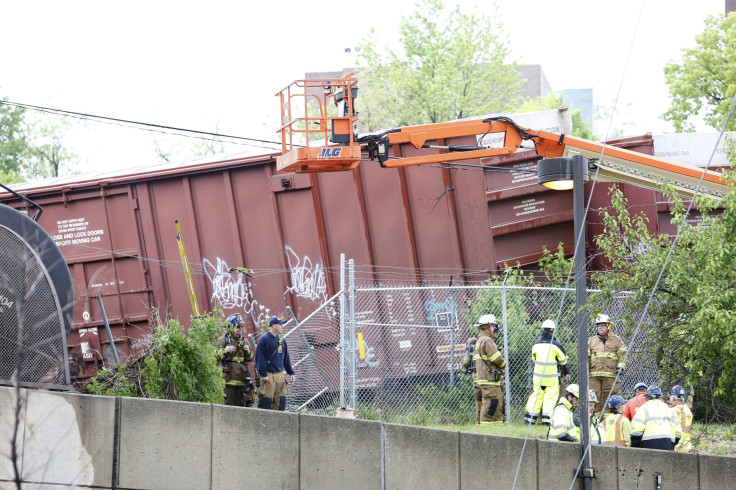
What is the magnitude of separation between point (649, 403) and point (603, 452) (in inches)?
43.5

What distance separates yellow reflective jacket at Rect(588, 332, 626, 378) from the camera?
40.0 ft

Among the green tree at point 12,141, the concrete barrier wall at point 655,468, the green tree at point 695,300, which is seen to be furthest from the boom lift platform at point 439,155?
the green tree at point 12,141

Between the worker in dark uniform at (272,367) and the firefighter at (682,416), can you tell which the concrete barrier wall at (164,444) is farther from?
the firefighter at (682,416)

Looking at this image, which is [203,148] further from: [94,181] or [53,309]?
[53,309]

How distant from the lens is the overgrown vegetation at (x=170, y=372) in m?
9.11

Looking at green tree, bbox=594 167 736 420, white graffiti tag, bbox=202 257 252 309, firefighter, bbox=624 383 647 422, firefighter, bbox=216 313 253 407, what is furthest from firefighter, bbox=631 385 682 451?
white graffiti tag, bbox=202 257 252 309

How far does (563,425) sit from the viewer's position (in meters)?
9.70

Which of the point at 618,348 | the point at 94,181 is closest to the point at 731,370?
the point at 618,348

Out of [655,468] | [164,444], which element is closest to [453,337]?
[655,468]

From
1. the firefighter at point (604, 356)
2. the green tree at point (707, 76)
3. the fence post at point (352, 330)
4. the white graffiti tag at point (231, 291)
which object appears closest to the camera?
the fence post at point (352, 330)

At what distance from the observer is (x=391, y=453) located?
8.51m

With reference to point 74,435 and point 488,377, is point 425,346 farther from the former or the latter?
point 74,435

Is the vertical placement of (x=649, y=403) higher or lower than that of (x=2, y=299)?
lower

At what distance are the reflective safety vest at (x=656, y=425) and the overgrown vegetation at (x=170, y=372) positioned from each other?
4527 millimetres
